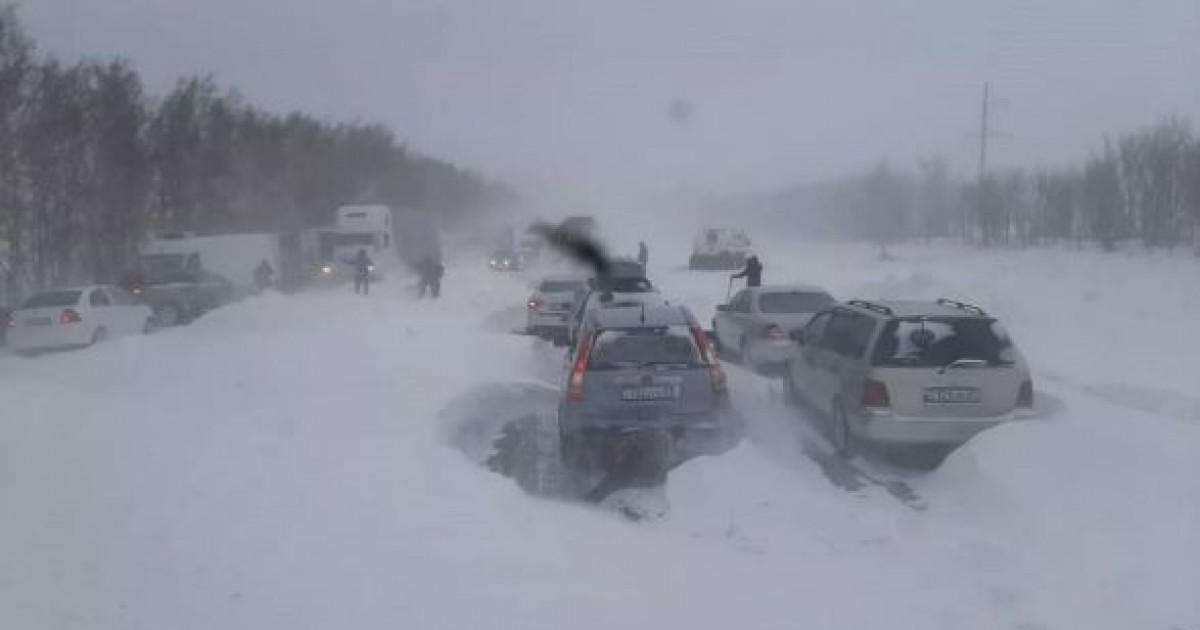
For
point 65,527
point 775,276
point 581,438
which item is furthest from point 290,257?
point 65,527

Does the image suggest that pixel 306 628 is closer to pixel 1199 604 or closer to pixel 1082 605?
pixel 1082 605

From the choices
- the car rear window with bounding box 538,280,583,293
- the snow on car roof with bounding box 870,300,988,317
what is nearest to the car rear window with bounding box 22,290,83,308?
the car rear window with bounding box 538,280,583,293

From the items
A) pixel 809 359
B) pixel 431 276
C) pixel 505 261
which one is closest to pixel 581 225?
pixel 505 261

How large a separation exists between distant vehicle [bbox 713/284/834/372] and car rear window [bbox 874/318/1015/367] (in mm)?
5751

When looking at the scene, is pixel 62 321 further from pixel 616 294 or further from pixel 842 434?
pixel 842 434

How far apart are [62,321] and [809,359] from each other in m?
15.9

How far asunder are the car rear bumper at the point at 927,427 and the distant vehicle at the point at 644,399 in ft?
4.45

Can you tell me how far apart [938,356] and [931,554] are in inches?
124

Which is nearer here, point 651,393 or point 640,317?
point 651,393

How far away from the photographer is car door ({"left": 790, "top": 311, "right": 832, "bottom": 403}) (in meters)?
11.5

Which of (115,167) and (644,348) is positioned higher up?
(115,167)

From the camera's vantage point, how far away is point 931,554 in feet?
22.6

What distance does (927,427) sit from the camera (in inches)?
376

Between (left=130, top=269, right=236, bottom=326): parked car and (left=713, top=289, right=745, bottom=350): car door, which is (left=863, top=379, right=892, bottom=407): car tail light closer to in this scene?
(left=713, top=289, right=745, bottom=350): car door
